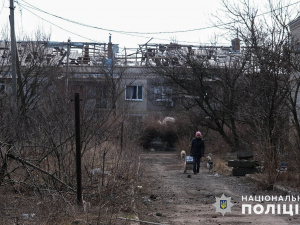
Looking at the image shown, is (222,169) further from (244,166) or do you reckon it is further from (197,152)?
(244,166)

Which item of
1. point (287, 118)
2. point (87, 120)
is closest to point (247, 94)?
point (287, 118)

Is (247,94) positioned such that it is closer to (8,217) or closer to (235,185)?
(235,185)

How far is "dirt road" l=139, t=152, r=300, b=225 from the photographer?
29.6ft

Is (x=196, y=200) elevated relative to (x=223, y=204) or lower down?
lower down

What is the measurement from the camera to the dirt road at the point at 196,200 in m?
9.01

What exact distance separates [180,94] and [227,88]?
411 cm

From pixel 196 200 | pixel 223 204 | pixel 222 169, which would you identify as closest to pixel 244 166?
pixel 222 169

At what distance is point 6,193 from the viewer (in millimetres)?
10656

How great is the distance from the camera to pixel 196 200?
11.6 m

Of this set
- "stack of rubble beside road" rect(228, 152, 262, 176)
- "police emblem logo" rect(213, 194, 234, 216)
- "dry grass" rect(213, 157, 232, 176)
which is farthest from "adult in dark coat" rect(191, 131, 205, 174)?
"police emblem logo" rect(213, 194, 234, 216)

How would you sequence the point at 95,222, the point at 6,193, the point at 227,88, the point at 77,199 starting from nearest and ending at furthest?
the point at 95,222 < the point at 77,199 < the point at 6,193 < the point at 227,88

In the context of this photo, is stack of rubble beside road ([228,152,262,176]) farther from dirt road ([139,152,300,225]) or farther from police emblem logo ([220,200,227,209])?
police emblem logo ([220,200,227,209])

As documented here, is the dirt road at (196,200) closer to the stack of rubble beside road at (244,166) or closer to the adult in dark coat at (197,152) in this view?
the stack of rubble beside road at (244,166)

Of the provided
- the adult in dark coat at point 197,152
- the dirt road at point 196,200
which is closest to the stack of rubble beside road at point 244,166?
the dirt road at point 196,200
